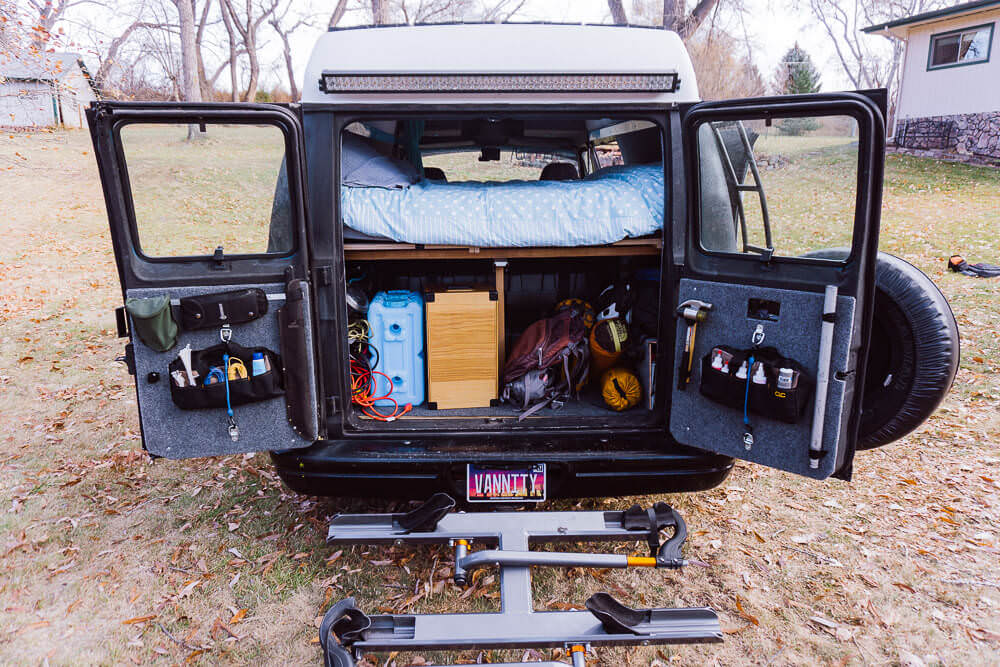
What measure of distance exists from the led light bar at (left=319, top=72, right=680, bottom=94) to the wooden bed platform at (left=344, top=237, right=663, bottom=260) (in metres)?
0.74

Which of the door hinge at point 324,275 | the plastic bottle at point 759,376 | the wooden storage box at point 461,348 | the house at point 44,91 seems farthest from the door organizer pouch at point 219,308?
the house at point 44,91

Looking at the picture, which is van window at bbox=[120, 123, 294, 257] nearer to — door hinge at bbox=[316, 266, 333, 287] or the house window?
door hinge at bbox=[316, 266, 333, 287]

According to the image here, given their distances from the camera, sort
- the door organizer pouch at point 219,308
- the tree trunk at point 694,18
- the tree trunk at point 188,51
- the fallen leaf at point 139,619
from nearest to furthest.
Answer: the door organizer pouch at point 219,308
the fallen leaf at point 139,619
the tree trunk at point 694,18
the tree trunk at point 188,51

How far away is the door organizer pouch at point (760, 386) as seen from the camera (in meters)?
2.46

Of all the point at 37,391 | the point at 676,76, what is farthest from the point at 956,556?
the point at 37,391

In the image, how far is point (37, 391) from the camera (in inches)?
216

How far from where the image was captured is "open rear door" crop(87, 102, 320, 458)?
2518 millimetres

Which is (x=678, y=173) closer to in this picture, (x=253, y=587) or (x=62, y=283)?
(x=253, y=587)

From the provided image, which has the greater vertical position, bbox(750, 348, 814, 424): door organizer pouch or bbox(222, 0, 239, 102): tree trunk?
bbox(222, 0, 239, 102): tree trunk

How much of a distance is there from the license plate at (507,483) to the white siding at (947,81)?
18045 millimetres

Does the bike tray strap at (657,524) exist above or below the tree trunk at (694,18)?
below

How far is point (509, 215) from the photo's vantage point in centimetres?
327

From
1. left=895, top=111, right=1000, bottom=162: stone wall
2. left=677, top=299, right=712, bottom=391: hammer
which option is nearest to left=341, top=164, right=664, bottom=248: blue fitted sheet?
left=677, top=299, right=712, bottom=391: hammer

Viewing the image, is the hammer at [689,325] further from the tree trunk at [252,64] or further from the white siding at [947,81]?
the tree trunk at [252,64]
